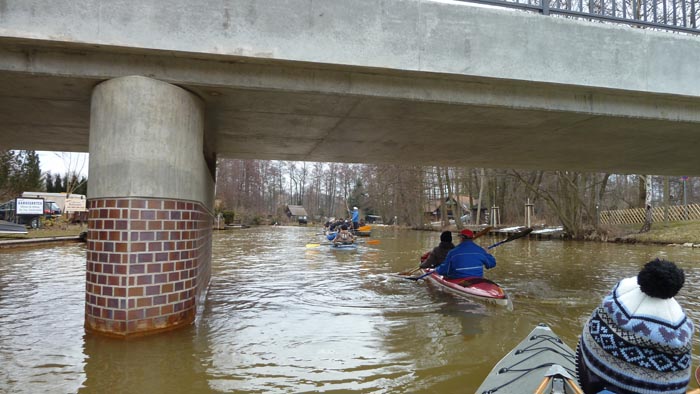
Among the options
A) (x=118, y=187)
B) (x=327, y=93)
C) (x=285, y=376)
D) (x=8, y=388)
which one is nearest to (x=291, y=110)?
(x=327, y=93)

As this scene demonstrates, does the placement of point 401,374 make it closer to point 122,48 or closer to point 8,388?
point 8,388

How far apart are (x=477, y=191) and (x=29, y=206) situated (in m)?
37.8

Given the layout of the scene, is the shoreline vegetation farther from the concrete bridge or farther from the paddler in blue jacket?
the concrete bridge

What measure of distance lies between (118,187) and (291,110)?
2320 mm

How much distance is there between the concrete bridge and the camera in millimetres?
4289

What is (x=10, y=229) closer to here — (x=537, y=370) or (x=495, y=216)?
(x=537, y=370)

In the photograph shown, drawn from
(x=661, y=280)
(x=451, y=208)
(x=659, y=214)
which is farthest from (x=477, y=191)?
(x=661, y=280)

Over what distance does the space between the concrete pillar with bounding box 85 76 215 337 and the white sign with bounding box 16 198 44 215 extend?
23.7 meters

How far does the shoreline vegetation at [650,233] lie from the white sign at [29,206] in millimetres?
1050

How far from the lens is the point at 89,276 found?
468cm

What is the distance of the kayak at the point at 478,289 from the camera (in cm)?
715

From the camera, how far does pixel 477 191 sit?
45.1 meters

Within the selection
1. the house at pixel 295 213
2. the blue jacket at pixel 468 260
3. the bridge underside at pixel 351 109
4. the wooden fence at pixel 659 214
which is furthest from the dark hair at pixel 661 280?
the house at pixel 295 213

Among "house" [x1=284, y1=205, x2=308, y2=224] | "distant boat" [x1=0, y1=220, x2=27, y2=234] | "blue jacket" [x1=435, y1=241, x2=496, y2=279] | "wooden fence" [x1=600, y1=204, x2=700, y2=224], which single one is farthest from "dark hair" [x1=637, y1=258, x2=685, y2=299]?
"house" [x1=284, y1=205, x2=308, y2=224]
